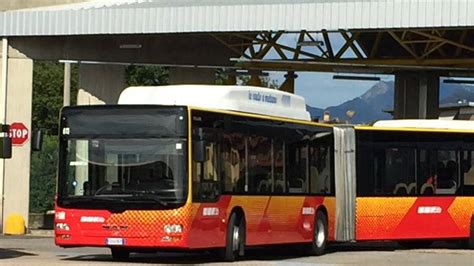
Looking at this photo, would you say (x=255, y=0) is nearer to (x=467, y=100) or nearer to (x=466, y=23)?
(x=466, y=23)

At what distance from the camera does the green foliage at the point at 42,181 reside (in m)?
41.5

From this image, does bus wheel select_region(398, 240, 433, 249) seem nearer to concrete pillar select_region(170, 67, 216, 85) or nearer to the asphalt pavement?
the asphalt pavement

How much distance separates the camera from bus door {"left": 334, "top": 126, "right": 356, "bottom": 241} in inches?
985

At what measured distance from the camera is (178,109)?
62.3 feet

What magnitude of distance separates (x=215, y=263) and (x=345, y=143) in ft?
21.2

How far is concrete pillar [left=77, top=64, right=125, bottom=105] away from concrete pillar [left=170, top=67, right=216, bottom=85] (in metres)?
1.84

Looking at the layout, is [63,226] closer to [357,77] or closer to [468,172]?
[468,172]

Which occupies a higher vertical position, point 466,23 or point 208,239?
point 466,23

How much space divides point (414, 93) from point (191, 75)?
32.0 ft

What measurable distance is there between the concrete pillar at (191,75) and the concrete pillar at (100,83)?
1839 mm

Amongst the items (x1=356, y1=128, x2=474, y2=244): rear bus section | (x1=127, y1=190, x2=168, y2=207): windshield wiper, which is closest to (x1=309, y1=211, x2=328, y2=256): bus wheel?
(x1=356, y1=128, x2=474, y2=244): rear bus section

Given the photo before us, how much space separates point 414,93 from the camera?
41.2 metres

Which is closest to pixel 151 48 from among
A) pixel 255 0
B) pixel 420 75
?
pixel 255 0

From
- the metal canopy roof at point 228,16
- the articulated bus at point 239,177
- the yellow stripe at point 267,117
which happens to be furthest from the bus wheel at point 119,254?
the metal canopy roof at point 228,16
